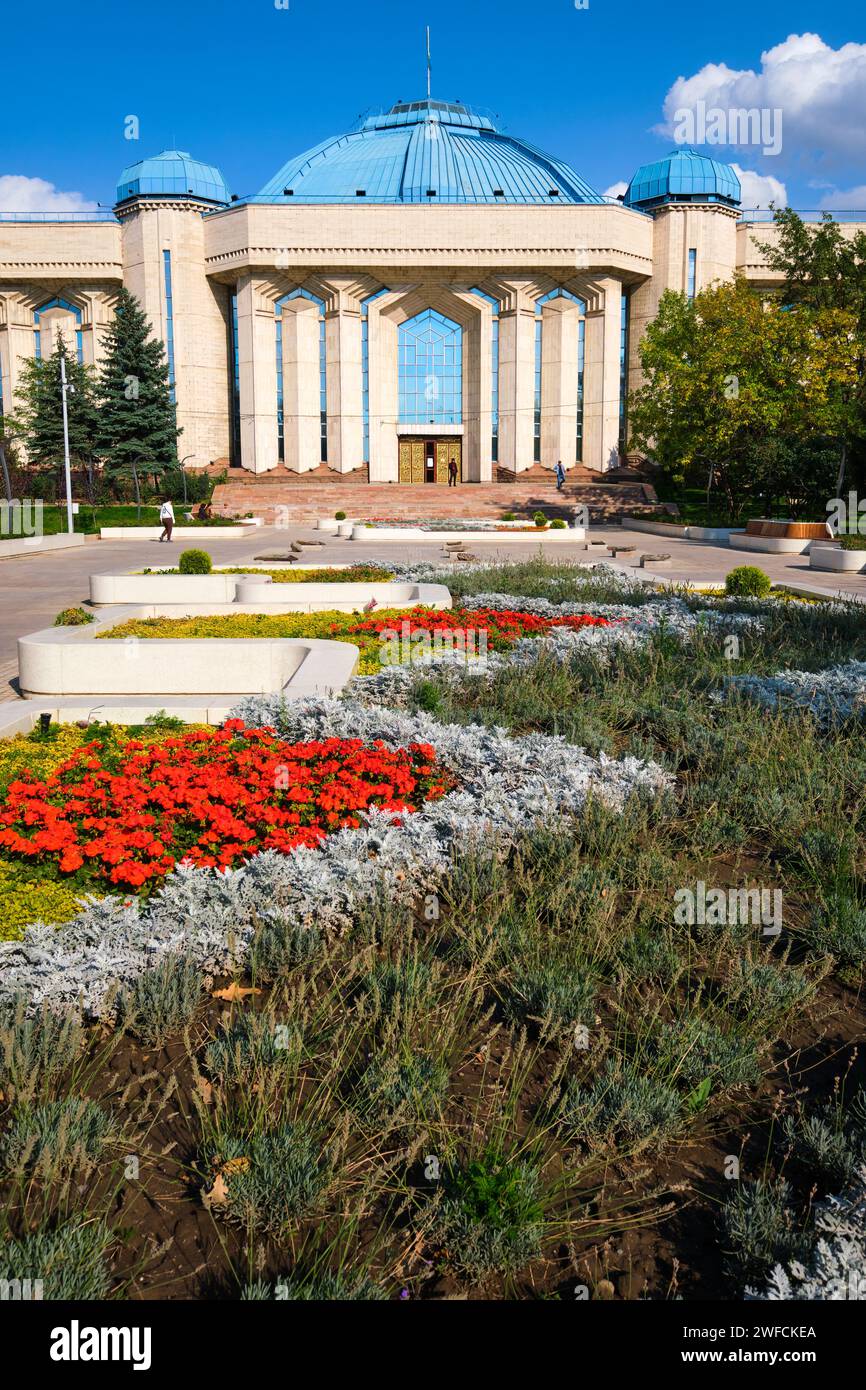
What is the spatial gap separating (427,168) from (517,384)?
49.3 ft

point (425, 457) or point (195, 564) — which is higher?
point (425, 457)

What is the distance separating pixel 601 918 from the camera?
3871mm

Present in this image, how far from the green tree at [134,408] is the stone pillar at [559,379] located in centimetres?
1888

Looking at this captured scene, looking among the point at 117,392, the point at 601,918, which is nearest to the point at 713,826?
the point at 601,918

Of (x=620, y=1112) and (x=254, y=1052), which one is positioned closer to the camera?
(x=620, y=1112)

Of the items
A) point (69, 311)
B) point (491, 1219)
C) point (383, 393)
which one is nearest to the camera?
point (491, 1219)

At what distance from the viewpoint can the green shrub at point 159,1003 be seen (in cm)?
335

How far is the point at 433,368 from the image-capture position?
170ft

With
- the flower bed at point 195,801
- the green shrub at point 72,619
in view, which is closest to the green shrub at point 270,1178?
the flower bed at point 195,801

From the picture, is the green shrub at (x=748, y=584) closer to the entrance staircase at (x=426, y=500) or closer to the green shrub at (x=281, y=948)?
the green shrub at (x=281, y=948)

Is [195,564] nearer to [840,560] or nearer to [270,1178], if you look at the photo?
[840,560]

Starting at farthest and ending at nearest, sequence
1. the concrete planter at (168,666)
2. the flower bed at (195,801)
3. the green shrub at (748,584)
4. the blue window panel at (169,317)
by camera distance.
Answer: the blue window panel at (169,317), the green shrub at (748,584), the concrete planter at (168,666), the flower bed at (195,801)

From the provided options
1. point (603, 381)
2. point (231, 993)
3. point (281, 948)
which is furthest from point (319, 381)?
point (231, 993)

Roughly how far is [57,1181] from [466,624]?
8427mm
